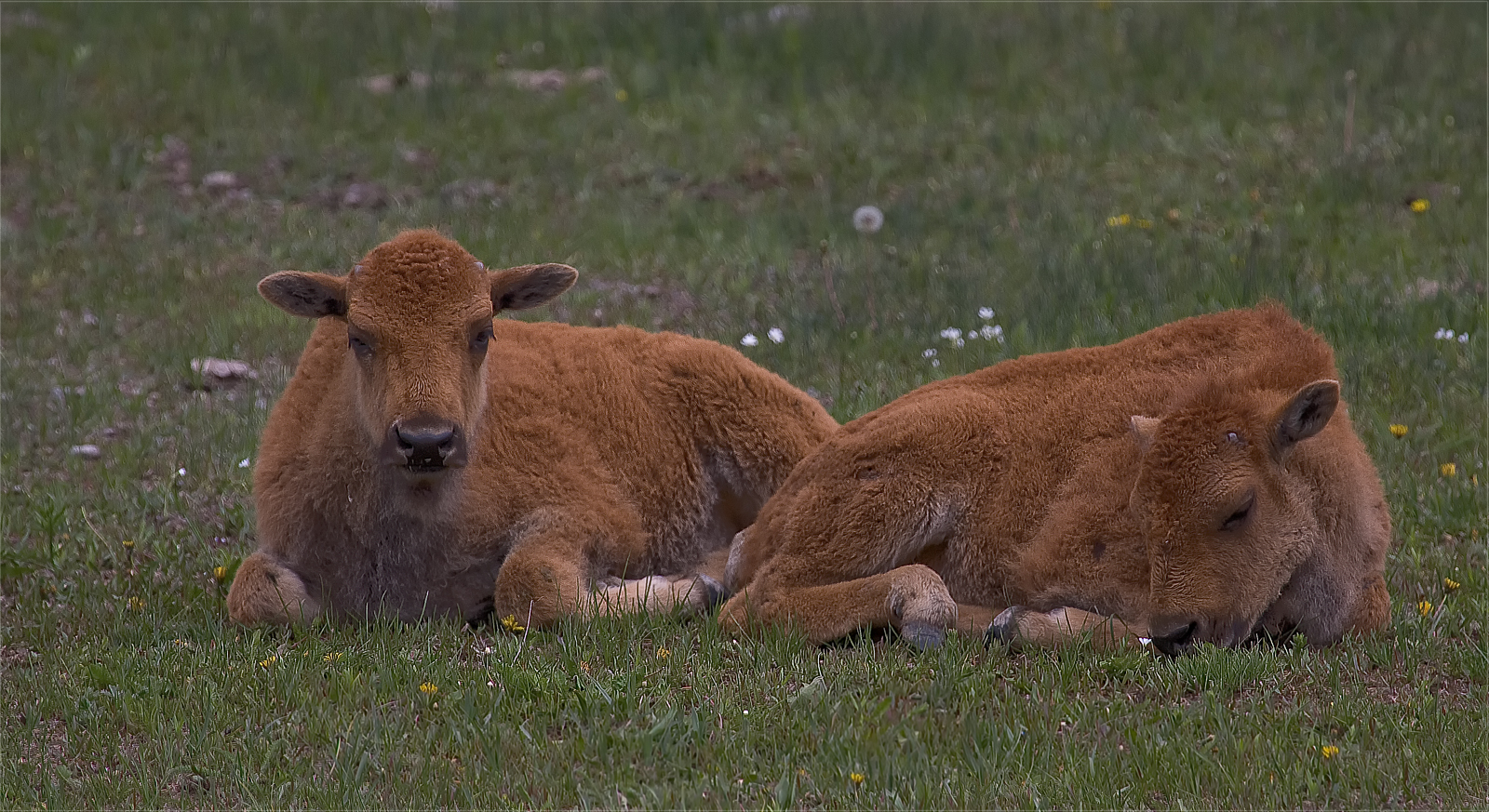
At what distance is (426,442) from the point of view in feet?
22.0

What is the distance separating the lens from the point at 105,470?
9438mm

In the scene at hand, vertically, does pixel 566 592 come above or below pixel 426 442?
below

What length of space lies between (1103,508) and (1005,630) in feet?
2.20

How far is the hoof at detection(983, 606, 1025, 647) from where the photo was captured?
6605 millimetres

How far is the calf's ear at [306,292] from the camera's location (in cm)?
721

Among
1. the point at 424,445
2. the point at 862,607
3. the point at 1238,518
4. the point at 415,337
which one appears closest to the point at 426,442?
the point at 424,445

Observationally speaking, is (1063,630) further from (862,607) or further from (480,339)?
(480,339)

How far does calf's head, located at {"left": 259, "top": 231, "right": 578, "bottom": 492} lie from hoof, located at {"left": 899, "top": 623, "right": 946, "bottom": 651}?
1.98m

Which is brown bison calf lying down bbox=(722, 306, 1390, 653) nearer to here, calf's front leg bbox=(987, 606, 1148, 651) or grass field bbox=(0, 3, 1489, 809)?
calf's front leg bbox=(987, 606, 1148, 651)

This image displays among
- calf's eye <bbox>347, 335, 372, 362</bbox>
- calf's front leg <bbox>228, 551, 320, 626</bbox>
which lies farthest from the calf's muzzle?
calf's front leg <bbox>228, 551, 320, 626</bbox>

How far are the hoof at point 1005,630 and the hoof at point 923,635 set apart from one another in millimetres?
205

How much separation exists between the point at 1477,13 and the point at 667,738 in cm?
1461

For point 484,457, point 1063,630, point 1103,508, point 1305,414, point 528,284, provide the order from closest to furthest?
1. point 1305,414
2. point 1063,630
3. point 1103,508
4. point 528,284
5. point 484,457

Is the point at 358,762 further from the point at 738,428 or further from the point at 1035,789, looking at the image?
the point at 738,428
